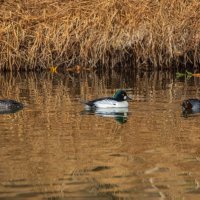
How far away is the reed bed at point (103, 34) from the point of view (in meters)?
22.9

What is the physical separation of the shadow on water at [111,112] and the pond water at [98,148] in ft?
0.07

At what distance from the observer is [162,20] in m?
22.9

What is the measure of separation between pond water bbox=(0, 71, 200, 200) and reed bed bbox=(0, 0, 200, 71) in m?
4.06

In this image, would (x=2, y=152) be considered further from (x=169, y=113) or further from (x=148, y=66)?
(x=148, y=66)

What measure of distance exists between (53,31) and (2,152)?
12111mm

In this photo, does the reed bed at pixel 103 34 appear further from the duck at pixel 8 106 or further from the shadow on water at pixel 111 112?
the duck at pixel 8 106

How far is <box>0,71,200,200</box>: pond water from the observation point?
9414 mm

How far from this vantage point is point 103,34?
23.0 metres

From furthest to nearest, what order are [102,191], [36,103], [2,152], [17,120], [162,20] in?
[162,20]
[36,103]
[17,120]
[2,152]
[102,191]

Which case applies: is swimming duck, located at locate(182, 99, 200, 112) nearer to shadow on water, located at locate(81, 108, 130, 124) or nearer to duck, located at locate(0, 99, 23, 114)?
shadow on water, located at locate(81, 108, 130, 124)

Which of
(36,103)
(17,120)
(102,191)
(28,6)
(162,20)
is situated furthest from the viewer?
(28,6)

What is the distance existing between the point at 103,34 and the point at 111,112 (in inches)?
289

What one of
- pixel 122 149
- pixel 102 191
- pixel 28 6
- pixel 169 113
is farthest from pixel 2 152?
pixel 28 6

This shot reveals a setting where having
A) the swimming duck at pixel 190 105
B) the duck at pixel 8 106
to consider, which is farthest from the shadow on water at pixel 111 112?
the duck at pixel 8 106
